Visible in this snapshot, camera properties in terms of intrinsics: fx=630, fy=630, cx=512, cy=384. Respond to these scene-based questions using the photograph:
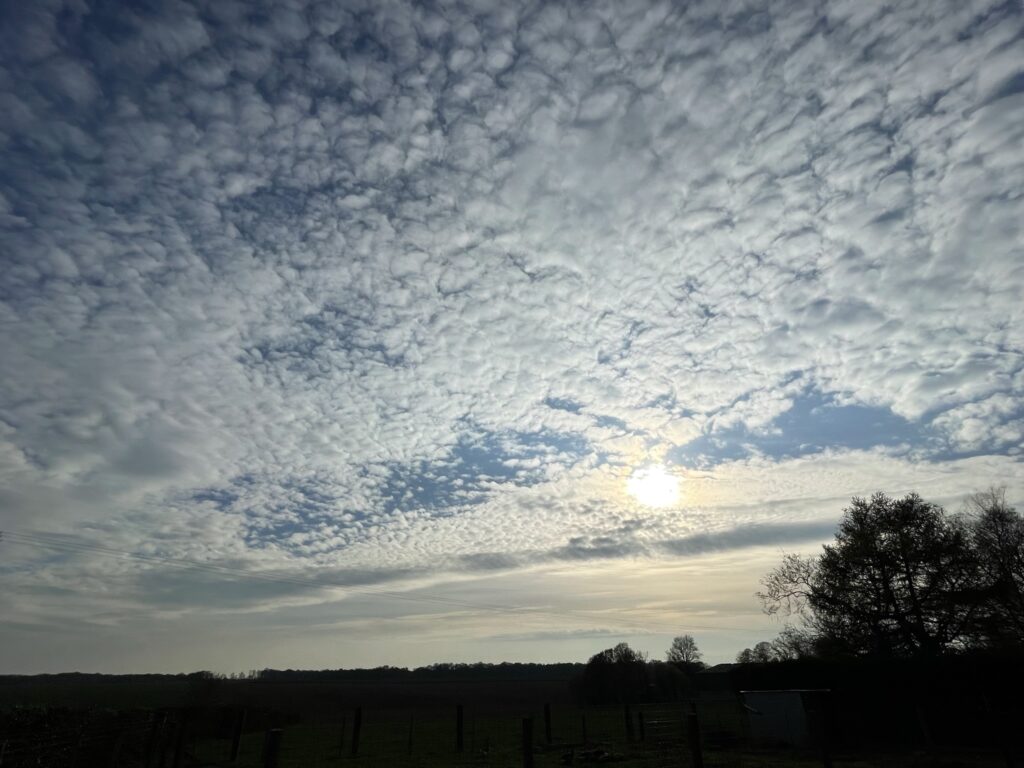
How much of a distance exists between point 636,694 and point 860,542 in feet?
121

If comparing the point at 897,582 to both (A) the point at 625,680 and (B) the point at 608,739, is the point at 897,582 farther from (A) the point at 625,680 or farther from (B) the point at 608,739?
(A) the point at 625,680

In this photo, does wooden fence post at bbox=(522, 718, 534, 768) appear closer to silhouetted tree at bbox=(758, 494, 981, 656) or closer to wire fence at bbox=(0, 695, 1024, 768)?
wire fence at bbox=(0, 695, 1024, 768)

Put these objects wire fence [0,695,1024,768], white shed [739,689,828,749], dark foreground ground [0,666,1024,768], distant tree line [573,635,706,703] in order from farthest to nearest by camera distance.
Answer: distant tree line [573,635,706,703]
white shed [739,689,828,749]
dark foreground ground [0,666,1024,768]
wire fence [0,695,1024,768]

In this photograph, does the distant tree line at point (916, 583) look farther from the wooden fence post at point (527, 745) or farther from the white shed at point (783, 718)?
the wooden fence post at point (527, 745)

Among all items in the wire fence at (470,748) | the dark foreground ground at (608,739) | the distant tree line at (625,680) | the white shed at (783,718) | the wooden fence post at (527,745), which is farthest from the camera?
Answer: the distant tree line at (625,680)

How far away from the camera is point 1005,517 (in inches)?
1372

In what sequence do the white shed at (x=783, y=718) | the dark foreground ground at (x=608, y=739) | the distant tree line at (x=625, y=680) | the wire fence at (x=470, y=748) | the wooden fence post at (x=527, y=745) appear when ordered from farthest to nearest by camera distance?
the distant tree line at (x=625, y=680), the white shed at (x=783, y=718), the dark foreground ground at (x=608, y=739), the wire fence at (x=470, y=748), the wooden fence post at (x=527, y=745)

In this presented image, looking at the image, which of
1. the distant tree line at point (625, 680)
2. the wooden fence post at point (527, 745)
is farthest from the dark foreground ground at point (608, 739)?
the distant tree line at point (625, 680)

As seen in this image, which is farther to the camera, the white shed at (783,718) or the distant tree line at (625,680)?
the distant tree line at (625,680)

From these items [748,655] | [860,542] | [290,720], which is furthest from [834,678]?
[748,655]

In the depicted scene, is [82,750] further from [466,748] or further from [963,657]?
[963,657]

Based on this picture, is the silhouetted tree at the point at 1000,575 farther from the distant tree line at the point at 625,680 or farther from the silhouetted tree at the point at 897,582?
the distant tree line at the point at 625,680

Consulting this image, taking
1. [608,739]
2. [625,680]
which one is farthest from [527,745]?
[625,680]

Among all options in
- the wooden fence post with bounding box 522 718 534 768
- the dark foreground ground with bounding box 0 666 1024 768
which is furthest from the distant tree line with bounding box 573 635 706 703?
the wooden fence post with bounding box 522 718 534 768
